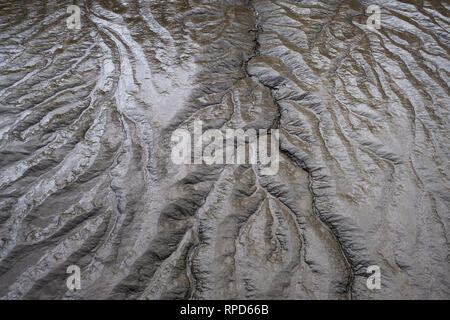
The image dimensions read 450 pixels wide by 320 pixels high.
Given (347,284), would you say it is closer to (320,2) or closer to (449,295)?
(449,295)
